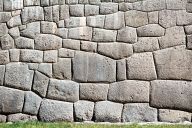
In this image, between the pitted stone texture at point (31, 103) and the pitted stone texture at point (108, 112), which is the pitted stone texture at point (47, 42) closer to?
the pitted stone texture at point (31, 103)

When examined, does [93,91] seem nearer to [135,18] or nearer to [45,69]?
[45,69]

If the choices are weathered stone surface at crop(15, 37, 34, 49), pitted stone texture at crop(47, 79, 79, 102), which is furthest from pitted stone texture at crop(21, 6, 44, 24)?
pitted stone texture at crop(47, 79, 79, 102)

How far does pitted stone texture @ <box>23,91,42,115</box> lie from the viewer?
6879 mm

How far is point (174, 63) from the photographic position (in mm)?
6488

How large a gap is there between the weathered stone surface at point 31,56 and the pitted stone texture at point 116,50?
0.97 m

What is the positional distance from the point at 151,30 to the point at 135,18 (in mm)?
314

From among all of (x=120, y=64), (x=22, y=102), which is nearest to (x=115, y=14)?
(x=120, y=64)

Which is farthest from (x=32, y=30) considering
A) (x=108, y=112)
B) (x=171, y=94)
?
(x=171, y=94)

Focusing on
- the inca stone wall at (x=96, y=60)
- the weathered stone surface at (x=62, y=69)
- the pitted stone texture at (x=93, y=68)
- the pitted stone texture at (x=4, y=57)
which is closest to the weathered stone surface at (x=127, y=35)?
the inca stone wall at (x=96, y=60)

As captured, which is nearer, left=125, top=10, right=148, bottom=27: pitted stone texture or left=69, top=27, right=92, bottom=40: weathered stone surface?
left=125, top=10, right=148, bottom=27: pitted stone texture

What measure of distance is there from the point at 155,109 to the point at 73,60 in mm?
1469

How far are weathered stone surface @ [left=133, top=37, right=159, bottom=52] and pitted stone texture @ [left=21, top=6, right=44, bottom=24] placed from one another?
63.7 inches

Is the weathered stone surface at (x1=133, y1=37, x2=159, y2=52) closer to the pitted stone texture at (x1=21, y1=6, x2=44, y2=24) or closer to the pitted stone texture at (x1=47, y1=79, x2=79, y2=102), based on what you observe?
the pitted stone texture at (x1=47, y1=79, x2=79, y2=102)

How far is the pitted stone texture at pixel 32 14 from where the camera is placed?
23.3 ft
